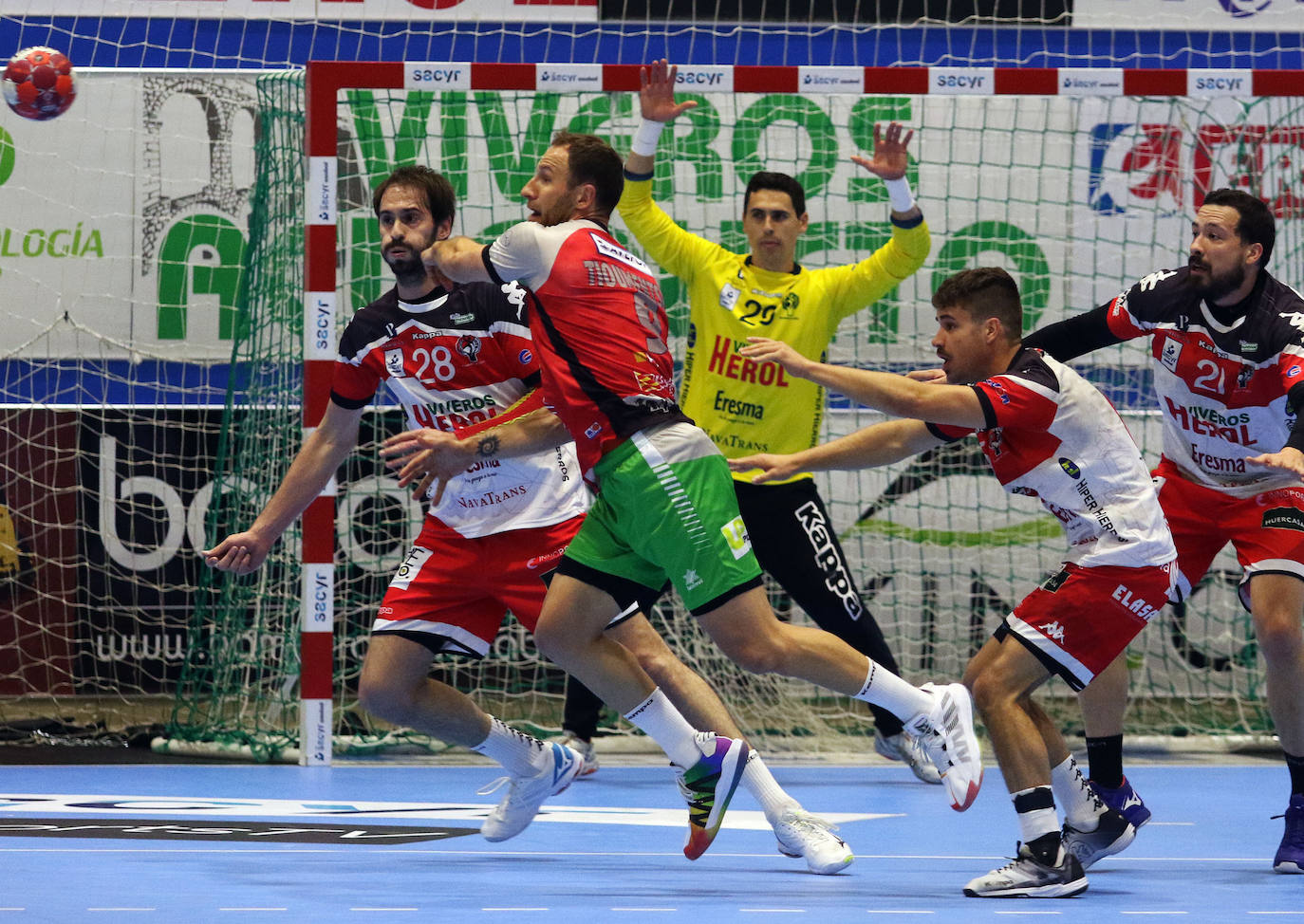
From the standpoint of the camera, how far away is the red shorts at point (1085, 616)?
503 cm

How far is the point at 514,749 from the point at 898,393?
1935mm

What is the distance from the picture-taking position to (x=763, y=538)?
23.5 feet

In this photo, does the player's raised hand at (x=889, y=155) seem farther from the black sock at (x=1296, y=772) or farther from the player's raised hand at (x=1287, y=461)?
the black sock at (x=1296, y=772)

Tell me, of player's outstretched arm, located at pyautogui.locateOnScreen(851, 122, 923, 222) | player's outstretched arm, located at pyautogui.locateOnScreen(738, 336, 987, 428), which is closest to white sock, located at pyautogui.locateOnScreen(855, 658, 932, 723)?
player's outstretched arm, located at pyautogui.locateOnScreen(738, 336, 987, 428)

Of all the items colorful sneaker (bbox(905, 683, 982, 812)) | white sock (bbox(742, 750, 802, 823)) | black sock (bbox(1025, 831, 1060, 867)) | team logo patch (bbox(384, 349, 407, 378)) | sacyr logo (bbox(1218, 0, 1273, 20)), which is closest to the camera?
black sock (bbox(1025, 831, 1060, 867))

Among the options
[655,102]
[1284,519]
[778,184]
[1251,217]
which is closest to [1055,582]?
[1284,519]

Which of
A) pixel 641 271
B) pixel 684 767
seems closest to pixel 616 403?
pixel 641 271

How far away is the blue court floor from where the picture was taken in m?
4.59

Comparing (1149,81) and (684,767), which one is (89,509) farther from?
(1149,81)

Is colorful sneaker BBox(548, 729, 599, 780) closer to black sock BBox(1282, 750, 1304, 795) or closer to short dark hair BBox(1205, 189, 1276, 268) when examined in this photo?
black sock BBox(1282, 750, 1304, 795)

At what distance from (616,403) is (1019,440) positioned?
4.09ft

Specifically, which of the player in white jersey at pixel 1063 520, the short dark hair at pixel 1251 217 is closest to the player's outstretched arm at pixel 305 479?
the player in white jersey at pixel 1063 520

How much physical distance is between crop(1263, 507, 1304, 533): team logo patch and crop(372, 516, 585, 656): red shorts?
2477 mm

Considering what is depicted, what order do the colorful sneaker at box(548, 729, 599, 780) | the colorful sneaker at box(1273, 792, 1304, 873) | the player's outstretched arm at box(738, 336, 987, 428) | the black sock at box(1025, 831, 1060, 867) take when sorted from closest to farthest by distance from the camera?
1. the player's outstretched arm at box(738, 336, 987, 428)
2. the black sock at box(1025, 831, 1060, 867)
3. the colorful sneaker at box(1273, 792, 1304, 873)
4. the colorful sneaker at box(548, 729, 599, 780)
